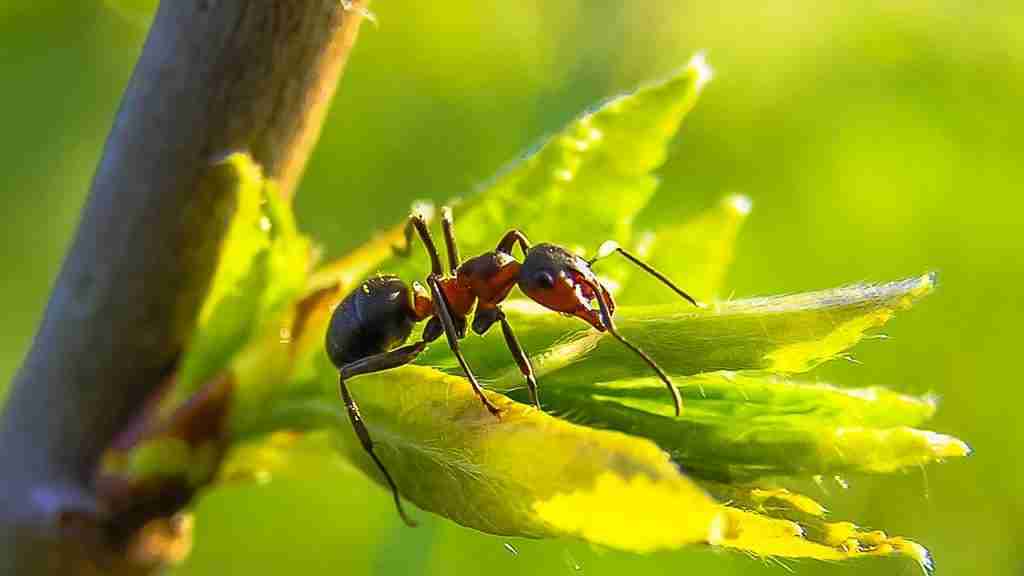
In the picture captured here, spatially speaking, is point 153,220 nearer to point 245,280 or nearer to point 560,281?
point 245,280

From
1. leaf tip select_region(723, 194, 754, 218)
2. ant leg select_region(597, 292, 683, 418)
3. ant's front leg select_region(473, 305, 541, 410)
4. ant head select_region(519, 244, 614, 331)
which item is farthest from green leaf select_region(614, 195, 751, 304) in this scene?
ant leg select_region(597, 292, 683, 418)

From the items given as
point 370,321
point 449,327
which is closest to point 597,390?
point 449,327

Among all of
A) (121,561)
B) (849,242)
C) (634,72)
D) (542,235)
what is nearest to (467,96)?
(634,72)

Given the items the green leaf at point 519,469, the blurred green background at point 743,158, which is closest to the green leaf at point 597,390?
the green leaf at point 519,469

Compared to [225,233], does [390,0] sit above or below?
above

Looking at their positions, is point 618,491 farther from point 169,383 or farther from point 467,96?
point 467,96

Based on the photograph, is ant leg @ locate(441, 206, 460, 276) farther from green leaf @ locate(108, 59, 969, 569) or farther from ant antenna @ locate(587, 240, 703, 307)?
ant antenna @ locate(587, 240, 703, 307)

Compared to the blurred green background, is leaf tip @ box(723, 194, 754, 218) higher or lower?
lower
